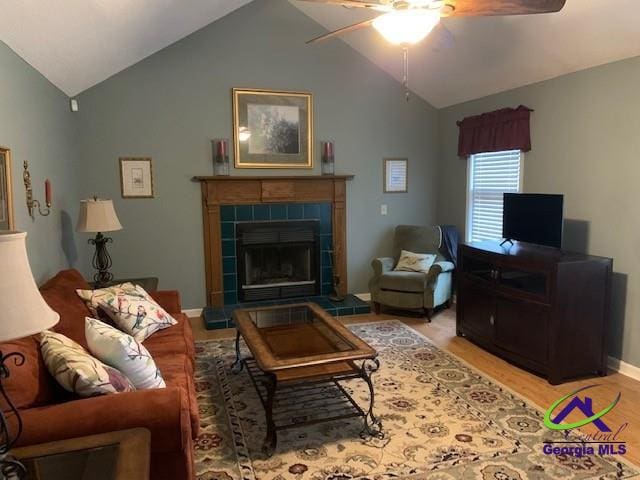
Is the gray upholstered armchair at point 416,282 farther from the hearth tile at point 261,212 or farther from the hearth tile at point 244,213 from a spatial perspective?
the hearth tile at point 244,213

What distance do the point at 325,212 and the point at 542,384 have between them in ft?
9.50

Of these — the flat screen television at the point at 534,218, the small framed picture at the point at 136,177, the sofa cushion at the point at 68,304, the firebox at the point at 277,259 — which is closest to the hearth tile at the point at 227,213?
the firebox at the point at 277,259

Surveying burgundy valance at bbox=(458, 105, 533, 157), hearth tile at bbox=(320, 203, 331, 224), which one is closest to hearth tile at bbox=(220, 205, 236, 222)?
hearth tile at bbox=(320, 203, 331, 224)

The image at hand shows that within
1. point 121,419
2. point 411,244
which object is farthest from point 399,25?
point 411,244

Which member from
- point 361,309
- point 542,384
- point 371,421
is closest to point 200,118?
point 361,309

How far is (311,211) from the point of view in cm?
533

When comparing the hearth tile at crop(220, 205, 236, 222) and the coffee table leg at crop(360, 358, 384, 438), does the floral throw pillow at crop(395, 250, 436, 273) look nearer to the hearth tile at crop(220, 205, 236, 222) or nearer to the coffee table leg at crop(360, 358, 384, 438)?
the hearth tile at crop(220, 205, 236, 222)

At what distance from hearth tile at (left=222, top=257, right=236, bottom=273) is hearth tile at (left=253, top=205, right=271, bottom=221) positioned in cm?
53

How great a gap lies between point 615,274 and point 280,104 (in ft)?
11.7

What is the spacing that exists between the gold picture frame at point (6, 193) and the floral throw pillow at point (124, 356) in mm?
913

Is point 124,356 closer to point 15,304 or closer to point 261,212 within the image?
point 15,304

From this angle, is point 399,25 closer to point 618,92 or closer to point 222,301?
point 618,92

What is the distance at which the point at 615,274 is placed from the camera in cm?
353

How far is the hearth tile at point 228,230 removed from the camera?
199 inches
